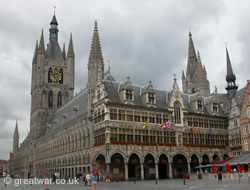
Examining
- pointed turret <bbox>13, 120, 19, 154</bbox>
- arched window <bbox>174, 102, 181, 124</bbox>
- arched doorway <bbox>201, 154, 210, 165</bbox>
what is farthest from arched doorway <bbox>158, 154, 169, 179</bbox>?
pointed turret <bbox>13, 120, 19, 154</bbox>

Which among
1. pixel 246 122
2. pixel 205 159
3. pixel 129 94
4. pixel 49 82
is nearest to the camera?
pixel 129 94

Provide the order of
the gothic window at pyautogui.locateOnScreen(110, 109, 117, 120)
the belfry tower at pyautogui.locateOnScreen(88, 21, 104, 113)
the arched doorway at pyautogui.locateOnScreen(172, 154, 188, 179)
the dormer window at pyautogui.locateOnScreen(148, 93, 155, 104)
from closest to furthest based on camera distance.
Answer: the gothic window at pyautogui.locateOnScreen(110, 109, 117, 120) < the dormer window at pyautogui.locateOnScreen(148, 93, 155, 104) < the arched doorway at pyautogui.locateOnScreen(172, 154, 188, 179) < the belfry tower at pyautogui.locateOnScreen(88, 21, 104, 113)

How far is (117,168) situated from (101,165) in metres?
2.94

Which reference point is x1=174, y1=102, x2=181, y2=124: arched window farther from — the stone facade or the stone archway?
the stone facade

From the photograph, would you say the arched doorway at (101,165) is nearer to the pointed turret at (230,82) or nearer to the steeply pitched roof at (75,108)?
the steeply pitched roof at (75,108)

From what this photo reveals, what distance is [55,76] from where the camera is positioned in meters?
91.8

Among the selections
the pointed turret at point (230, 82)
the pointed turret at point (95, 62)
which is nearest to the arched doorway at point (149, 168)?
the pointed turret at point (95, 62)

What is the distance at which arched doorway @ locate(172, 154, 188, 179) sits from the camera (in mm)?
49594

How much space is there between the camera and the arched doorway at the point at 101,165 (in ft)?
149

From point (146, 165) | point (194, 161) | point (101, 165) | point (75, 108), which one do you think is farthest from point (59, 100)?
point (194, 161)

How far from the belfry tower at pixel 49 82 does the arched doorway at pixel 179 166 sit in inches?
1894

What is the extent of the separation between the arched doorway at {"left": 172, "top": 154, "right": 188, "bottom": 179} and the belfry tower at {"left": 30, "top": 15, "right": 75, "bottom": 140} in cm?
4811

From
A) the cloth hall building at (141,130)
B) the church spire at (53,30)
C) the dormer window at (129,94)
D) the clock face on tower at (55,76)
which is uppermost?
the church spire at (53,30)

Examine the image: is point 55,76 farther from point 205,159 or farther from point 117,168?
point 205,159
